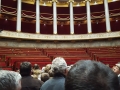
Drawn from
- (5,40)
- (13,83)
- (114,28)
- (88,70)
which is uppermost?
(114,28)

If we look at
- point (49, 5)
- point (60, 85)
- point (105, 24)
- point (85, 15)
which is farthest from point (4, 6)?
point (60, 85)

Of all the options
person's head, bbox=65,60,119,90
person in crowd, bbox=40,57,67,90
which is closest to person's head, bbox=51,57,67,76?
person in crowd, bbox=40,57,67,90

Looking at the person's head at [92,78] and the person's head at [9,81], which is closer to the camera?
the person's head at [92,78]

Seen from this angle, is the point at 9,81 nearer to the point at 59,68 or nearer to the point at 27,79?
the point at 59,68

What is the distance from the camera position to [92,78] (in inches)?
26.8

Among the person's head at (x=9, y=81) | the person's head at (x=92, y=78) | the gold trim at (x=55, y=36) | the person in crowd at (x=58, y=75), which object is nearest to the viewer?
the person's head at (x=92, y=78)

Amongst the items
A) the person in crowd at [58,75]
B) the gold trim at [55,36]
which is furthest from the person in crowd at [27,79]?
the gold trim at [55,36]

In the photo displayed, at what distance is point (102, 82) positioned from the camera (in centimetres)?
68

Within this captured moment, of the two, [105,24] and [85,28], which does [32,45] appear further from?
[105,24]

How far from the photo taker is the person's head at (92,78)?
679mm

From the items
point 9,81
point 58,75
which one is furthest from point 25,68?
point 9,81

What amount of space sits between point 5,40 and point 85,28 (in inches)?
314

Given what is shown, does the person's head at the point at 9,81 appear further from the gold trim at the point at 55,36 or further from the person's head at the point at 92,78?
the gold trim at the point at 55,36

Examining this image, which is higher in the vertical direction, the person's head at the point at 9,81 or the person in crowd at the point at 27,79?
the person's head at the point at 9,81
